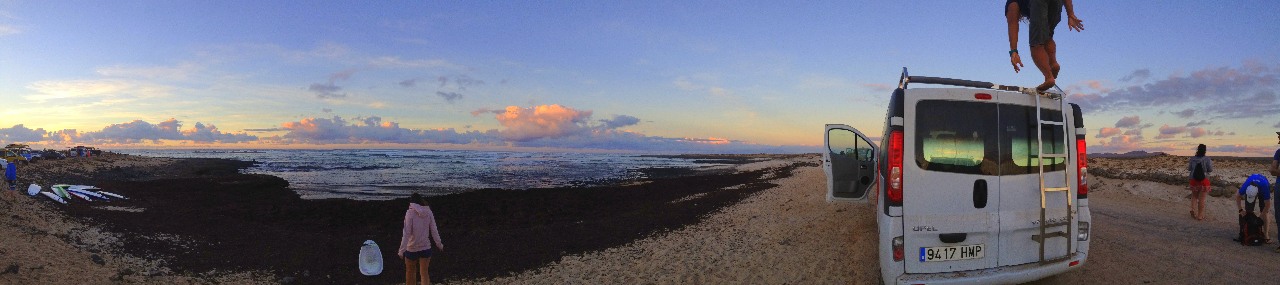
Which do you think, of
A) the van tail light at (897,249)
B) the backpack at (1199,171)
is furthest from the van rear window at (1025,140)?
the backpack at (1199,171)

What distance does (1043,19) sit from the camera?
6000 mm

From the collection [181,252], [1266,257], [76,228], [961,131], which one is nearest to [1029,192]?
[961,131]

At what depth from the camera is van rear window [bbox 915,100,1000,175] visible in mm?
5203

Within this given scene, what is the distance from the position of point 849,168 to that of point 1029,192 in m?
4.24

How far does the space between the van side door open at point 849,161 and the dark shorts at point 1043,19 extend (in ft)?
11.7

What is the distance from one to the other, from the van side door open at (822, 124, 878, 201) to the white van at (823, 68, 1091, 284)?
405 cm

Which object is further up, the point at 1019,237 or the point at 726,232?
the point at 1019,237

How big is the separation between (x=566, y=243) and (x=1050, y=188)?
9464mm

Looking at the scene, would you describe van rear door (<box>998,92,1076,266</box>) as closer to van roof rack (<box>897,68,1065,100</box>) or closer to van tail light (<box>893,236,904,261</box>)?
van roof rack (<box>897,68,1065,100</box>)

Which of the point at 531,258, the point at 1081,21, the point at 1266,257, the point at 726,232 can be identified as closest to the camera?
the point at 1081,21

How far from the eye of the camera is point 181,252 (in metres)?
11.9

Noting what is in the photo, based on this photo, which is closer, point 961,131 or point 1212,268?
point 961,131

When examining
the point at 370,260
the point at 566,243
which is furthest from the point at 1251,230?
the point at 370,260

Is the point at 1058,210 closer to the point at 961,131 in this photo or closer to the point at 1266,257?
the point at 961,131
